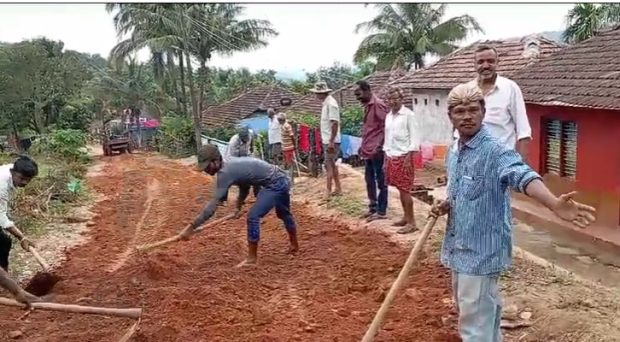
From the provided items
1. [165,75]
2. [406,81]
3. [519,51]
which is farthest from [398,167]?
[165,75]

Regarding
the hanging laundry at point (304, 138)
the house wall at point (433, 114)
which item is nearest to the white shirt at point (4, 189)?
the hanging laundry at point (304, 138)

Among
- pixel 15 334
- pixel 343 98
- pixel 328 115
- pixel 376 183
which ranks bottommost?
pixel 15 334

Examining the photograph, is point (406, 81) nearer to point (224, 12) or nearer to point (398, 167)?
point (224, 12)

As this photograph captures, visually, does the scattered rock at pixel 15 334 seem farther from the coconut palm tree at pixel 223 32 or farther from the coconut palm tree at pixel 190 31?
the coconut palm tree at pixel 223 32

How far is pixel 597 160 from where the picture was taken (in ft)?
34.0

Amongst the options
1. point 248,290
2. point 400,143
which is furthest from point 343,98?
point 248,290

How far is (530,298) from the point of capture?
500 cm

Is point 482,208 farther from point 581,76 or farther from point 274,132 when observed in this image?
point 274,132

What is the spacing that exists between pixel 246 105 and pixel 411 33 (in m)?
8.28

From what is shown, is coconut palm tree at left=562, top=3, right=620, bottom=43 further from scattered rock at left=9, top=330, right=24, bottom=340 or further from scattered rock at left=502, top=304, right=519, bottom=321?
scattered rock at left=9, top=330, right=24, bottom=340

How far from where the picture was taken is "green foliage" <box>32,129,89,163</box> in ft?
79.0

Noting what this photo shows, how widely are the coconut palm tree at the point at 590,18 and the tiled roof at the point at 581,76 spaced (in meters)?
9.45

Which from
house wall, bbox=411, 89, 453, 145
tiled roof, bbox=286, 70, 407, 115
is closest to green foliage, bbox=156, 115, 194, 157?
tiled roof, bbox=286, 70, 407, 115

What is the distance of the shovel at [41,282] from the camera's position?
248 inches
